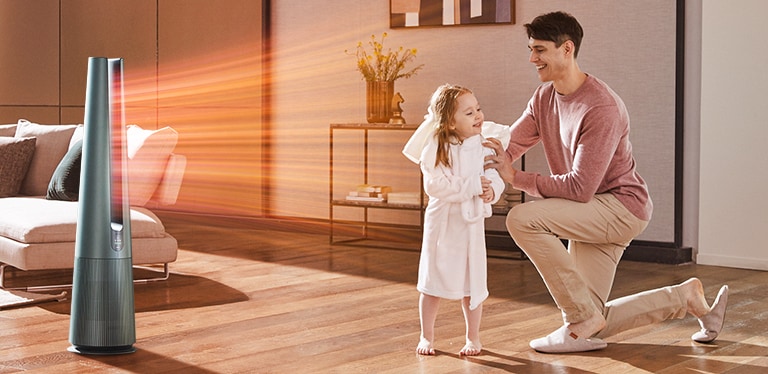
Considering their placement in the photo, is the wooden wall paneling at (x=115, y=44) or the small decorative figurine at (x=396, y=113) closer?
the small decorative figurine at (x=396, y=113)

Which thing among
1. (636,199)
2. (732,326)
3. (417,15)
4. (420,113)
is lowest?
(732,326)

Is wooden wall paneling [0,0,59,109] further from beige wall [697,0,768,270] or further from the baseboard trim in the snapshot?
beige wall [697,0,768,270]

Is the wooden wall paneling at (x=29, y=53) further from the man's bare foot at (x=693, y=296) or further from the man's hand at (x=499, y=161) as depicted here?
the man's bare foot at (x=693, y=296)

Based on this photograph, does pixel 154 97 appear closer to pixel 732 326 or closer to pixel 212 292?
pixel 212 292

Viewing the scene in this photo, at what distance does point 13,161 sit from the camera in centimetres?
606

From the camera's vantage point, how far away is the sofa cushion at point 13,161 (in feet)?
19.8

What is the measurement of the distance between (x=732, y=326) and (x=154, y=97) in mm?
5569

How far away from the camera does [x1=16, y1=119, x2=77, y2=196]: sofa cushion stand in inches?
242

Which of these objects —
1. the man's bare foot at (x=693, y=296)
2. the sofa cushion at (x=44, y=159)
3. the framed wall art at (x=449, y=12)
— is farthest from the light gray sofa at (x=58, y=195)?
the man's bare foot at (x=693, y=296)

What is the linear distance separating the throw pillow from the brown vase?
6.36ft

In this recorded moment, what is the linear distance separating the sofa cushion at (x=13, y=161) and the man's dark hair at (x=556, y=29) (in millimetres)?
3401

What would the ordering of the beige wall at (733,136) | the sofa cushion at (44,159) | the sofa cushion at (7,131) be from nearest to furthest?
1. the beige wall at (733,136)
2. the sofa cushion at (44,159)
3. the sofa cushion at (7,131)

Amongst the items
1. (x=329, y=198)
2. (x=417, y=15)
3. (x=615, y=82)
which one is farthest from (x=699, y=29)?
(x=329, y=198)

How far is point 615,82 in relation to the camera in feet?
20.8
